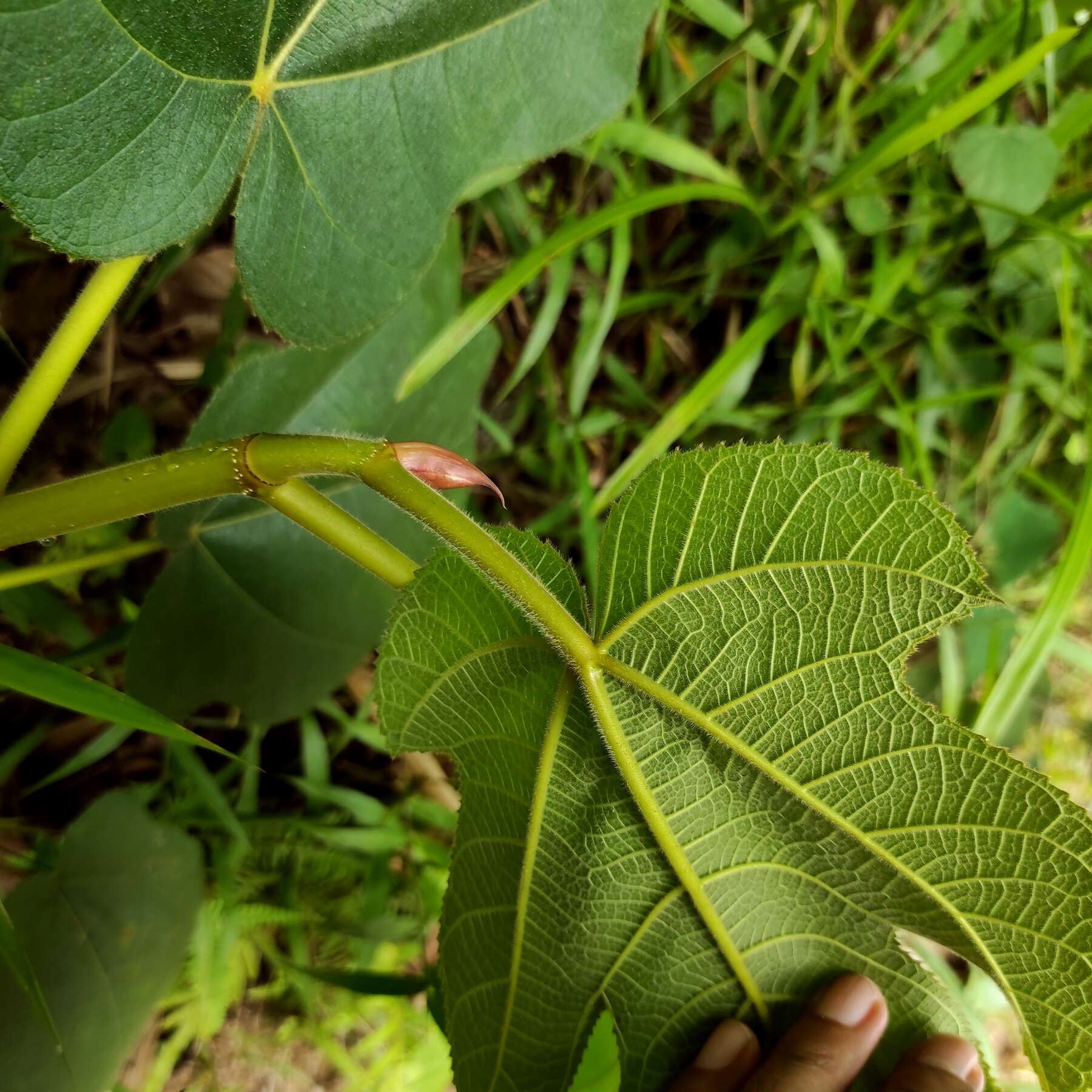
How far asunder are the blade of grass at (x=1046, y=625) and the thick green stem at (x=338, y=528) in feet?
3.55

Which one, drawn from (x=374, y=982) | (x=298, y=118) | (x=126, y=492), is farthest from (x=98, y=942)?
(x=298, y=118)

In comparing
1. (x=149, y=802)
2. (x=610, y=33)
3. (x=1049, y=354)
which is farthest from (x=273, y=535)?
(x=1049, y=354)

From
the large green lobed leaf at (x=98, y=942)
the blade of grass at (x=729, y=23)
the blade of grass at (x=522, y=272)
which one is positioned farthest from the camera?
the blade of grass at (x=729, y=23)

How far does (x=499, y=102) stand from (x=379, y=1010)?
4.55 feet

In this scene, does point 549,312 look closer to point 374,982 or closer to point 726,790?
point 726,790

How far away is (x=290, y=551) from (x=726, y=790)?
1.94 ft

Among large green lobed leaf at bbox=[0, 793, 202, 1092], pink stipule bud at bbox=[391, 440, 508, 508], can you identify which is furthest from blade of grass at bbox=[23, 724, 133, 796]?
pink stipule bud at bbox=[391, 440, 508, 508]

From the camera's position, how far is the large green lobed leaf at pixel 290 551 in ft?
3.06

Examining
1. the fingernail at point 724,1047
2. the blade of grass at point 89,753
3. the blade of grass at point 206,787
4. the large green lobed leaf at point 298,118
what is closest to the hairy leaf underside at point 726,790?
the fingernail at point 724,1047

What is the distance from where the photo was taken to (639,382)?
4.94 feet

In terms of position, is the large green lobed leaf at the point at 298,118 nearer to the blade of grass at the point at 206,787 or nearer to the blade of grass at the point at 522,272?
the blade of grass at the point at 522,272

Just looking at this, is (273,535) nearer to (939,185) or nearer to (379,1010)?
(379,1010)

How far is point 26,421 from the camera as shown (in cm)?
66

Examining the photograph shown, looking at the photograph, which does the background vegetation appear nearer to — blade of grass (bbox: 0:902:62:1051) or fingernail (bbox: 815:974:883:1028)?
blade of grass (bbox: 0:902:62:1051)
